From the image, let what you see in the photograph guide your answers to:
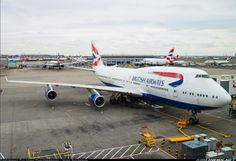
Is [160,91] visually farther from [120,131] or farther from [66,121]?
[66,121]

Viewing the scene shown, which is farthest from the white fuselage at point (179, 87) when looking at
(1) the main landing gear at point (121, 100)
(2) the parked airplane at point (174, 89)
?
(1) the main landing gear at point (121, 100)

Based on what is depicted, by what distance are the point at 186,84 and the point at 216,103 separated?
3051mm

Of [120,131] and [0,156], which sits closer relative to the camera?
[0,156]

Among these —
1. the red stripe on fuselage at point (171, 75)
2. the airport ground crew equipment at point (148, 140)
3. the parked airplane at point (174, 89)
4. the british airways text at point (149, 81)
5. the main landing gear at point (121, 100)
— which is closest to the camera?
the airport ground crew equipment at point (148, 140)

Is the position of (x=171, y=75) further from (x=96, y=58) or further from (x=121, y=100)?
(x=96, y=58)

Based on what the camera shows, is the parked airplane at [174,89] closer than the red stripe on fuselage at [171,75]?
Yes

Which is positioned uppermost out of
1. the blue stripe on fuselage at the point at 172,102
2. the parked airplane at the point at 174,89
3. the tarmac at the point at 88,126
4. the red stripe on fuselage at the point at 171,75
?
the red stripe on fuselage at the point at 171,75

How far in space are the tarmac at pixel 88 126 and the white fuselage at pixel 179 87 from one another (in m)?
1.96

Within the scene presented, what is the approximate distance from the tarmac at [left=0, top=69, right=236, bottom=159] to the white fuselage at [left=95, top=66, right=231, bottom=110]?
1.96 meters

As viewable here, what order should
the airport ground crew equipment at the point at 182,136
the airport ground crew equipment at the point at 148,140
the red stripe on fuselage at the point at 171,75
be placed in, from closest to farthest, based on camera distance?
the airport ground crew equipment at the point at 148,140 < the airport ground crew equipment at the point at 182,136 < the red stripe on fuselage at the point at 171,75

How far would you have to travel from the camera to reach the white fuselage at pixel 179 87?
63.7ft

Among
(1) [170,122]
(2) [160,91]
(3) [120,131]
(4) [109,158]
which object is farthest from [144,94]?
(4) [109,158]

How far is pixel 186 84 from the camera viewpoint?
69.6 feet

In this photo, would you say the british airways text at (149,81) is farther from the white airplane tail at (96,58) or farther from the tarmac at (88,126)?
the white airplane tail at (96,58)
